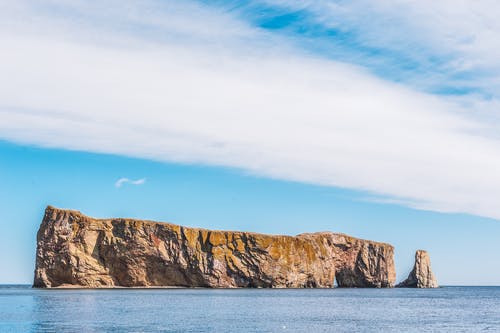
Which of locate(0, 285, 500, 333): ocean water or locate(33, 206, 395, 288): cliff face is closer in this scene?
locate(0, 285, 500, 333): ocean water

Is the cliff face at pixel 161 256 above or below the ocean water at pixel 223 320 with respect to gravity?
above

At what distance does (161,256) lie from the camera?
130625 millimetres

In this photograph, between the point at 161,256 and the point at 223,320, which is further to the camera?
the point at 161,256

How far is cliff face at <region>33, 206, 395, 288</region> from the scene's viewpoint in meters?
125

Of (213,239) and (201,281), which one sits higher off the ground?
(213,239)

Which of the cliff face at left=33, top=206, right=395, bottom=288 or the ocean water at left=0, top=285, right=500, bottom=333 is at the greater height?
the cliff face at left=33, top=206, right=395, bottom=288

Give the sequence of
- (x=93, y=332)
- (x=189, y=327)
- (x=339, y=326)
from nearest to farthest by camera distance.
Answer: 1. (x=93, y=332)
2. (x=189, y=327)
3. (x=339, y=326)

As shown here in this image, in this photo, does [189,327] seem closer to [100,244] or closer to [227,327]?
[227,327]

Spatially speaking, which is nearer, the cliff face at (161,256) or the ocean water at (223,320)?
the ocean water at (223,320)

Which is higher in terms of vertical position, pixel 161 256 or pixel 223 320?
pixel 161 256

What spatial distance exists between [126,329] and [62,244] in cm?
7734

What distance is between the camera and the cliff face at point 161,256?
125 metres

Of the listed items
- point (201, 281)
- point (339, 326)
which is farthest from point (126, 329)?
point (201, 281)

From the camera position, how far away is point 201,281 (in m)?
137
